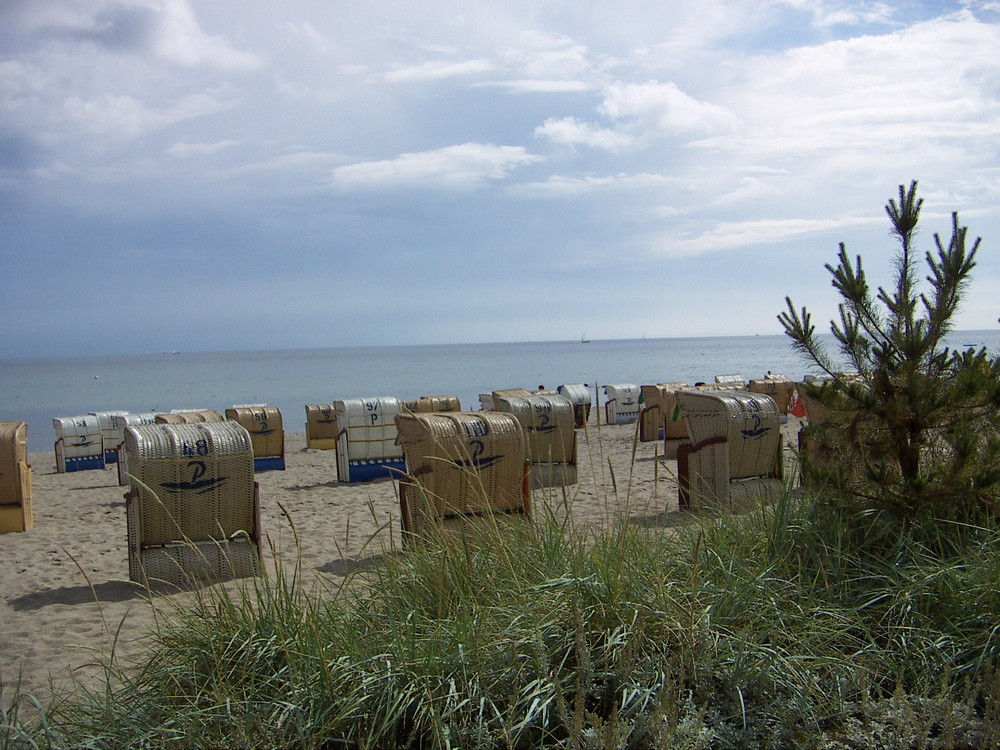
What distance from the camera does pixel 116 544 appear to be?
903 cm

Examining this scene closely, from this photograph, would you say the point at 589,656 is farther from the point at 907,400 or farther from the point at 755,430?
the point at 755,430

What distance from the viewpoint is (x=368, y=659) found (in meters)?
2.73

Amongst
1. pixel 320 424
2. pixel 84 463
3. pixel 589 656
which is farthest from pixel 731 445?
pixel 84 463

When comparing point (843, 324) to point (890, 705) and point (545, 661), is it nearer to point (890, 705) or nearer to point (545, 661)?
point (890, 705)

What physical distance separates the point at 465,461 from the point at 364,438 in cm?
790

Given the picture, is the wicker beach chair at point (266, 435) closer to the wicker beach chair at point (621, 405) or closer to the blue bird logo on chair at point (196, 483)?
the blue bird logo on chair at point (196, 483)

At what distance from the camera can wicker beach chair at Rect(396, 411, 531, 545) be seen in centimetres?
660

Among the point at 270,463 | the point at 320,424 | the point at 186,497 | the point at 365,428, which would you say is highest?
the point at 186,497

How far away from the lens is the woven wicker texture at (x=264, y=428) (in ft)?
55.2

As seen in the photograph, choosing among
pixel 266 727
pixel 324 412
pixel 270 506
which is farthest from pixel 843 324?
pixel 324 412

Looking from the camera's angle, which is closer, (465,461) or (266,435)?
(465,461)

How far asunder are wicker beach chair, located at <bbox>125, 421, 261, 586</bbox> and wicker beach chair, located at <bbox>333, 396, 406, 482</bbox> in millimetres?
7290

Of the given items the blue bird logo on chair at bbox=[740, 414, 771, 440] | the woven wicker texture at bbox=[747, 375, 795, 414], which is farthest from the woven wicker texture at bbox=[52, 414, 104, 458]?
the woven wicker texture at bbox=[747, 375, 795, 414]

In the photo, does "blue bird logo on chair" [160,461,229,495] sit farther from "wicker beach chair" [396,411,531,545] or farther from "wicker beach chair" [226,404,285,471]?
"wicker beach chair" [226,404,285,471]
